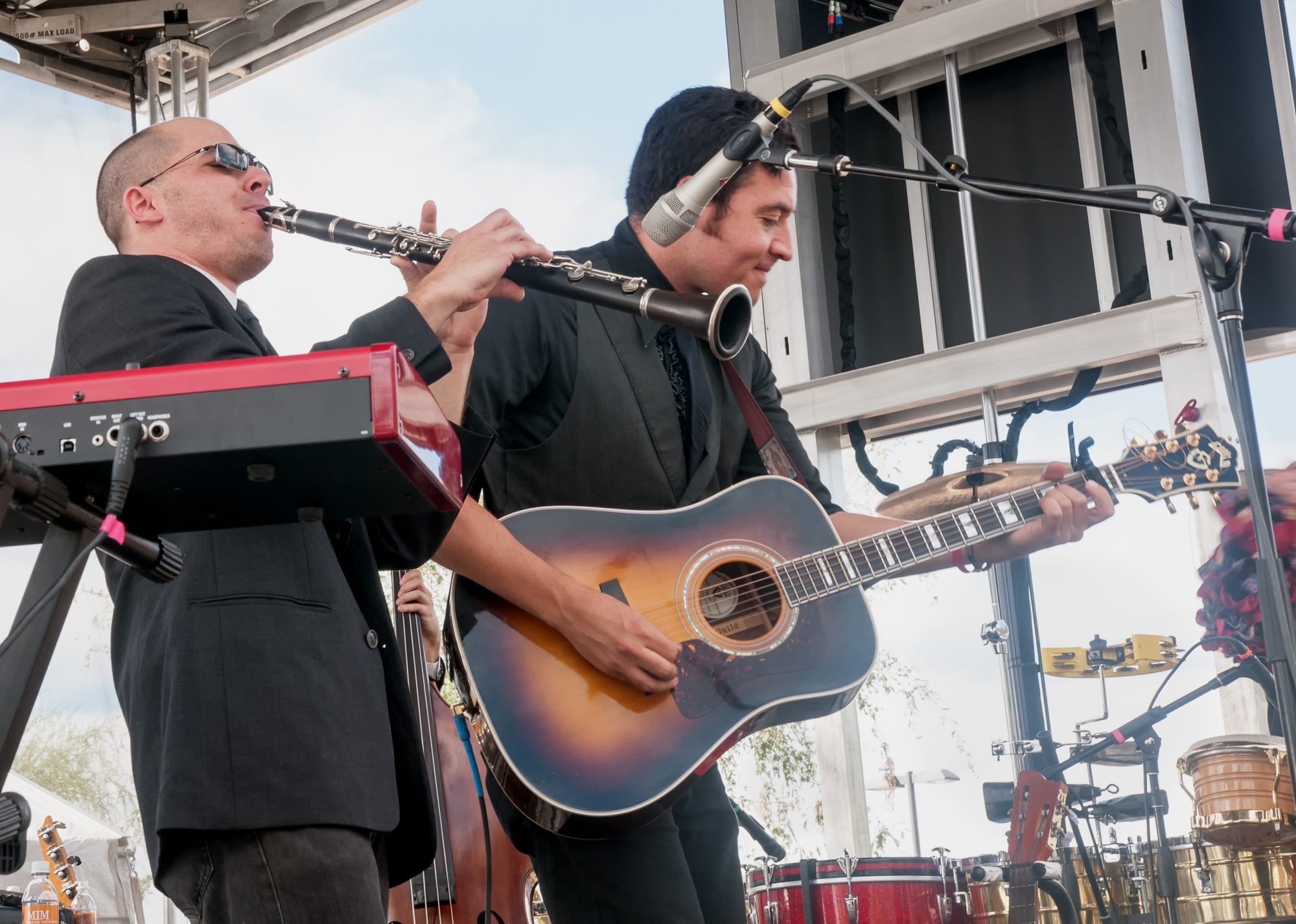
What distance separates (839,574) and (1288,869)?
1.79 metres

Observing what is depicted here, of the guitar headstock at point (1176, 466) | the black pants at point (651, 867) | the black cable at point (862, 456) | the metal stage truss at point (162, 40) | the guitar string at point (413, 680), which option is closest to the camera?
the black pants at point (651, 867)

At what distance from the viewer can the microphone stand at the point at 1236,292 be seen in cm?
191

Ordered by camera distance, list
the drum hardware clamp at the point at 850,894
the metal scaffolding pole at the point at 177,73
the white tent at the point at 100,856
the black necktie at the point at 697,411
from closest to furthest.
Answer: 1. the black necktie at the point at 697,411
2. the drum hardware clamp at the point at 850,894
3. the white tent at the point at 100,856
4. the metal scaffolding pole at the point at 177,73

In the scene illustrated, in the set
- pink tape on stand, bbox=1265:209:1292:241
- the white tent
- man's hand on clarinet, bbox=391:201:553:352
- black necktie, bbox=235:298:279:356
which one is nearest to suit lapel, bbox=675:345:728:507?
man's hand on clarinet, bbox=391:201:553:352

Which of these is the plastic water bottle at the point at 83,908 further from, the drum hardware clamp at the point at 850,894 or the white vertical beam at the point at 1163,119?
the white vertical beam at the point at 1163,119

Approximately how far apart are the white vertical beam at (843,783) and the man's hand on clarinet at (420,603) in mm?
1300

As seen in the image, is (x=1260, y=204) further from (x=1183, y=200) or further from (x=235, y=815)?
(x=235, y=815)

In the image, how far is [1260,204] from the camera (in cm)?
388

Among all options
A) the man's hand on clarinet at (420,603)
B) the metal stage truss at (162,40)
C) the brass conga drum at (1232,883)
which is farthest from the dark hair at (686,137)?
the metal stage truss at (162,40)

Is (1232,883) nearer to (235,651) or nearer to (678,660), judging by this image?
(678,660)

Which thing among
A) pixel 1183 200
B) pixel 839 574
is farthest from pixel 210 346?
pixel 1183 200

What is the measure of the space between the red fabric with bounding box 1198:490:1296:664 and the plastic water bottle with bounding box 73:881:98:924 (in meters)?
3.31

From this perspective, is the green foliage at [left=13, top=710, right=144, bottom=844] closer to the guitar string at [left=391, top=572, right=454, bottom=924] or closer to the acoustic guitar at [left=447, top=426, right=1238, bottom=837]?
the guitar string at [left=391, top=572, right=454, bottom=924]

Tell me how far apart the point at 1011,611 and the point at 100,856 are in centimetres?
331
